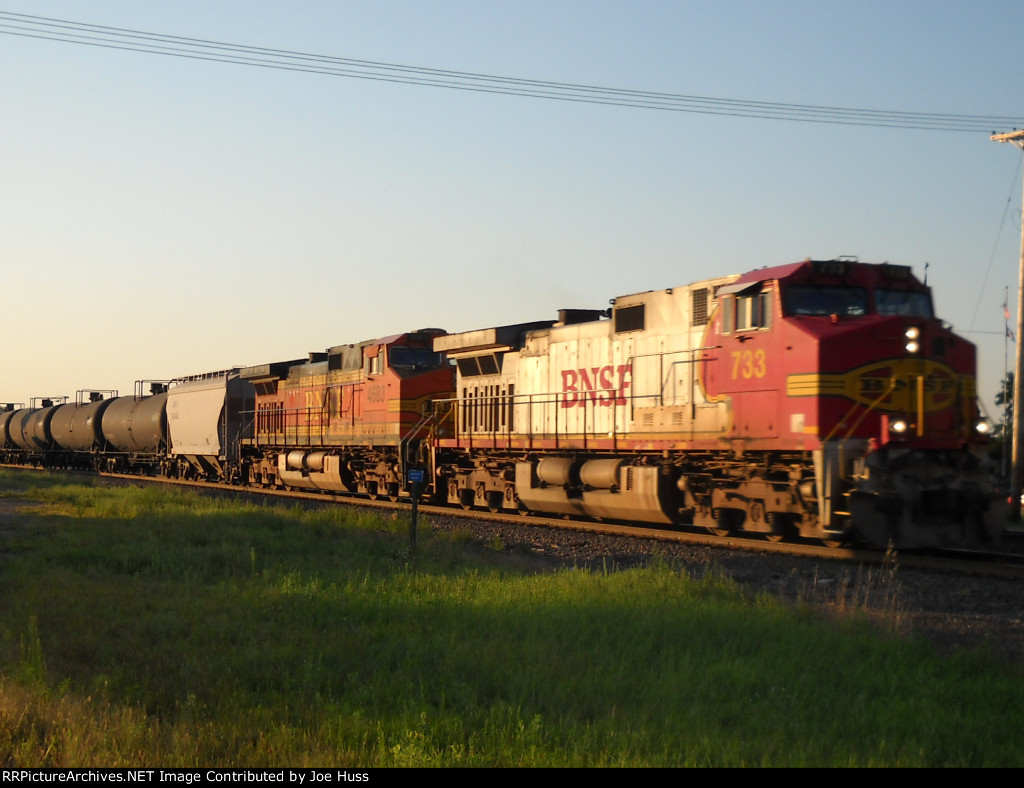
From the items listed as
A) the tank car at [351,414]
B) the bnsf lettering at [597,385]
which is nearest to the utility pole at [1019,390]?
the bnsf lettering at [597,385]

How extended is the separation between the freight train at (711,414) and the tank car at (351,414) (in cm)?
7

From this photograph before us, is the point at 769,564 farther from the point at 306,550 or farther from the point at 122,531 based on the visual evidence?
the point at 122,531

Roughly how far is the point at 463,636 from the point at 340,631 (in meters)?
1.05

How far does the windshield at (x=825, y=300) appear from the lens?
14.4 meters

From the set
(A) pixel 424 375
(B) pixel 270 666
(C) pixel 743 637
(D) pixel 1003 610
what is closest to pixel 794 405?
(D) pixel 1003 610

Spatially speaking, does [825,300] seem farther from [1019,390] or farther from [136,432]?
[136,432]

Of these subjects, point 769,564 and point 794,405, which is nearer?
point 769,564

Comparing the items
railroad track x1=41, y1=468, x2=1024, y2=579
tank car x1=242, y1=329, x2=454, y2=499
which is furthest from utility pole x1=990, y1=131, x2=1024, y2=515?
tank car x1=242, y1=329, x2=454, y2=499

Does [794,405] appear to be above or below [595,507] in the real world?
above

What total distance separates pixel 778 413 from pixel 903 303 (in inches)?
96.1

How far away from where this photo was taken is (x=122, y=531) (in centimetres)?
1599

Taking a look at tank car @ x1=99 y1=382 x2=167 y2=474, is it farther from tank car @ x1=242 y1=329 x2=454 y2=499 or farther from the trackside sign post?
the trackside sign post

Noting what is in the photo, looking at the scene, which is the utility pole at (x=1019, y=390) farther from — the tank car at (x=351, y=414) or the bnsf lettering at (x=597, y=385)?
the tank car at (x=351, y=414)
